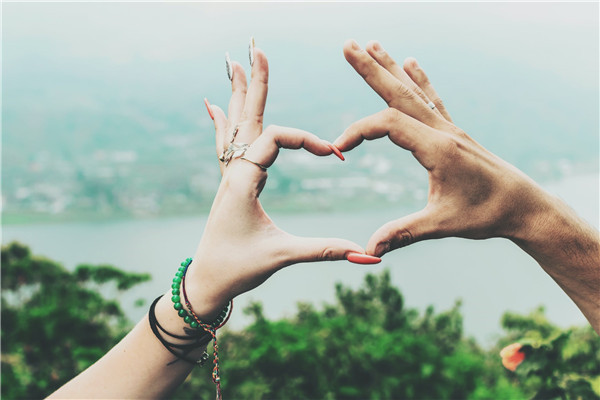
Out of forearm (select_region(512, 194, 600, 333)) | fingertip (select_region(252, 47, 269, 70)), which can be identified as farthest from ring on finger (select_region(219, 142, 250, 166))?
forearm (select_region(512, 194, 600, 333))

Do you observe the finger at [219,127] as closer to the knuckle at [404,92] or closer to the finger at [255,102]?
the finger at [255,102]

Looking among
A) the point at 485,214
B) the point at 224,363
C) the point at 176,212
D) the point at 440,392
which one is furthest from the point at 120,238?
the point at 485,214

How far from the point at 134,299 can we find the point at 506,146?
72.4 ft

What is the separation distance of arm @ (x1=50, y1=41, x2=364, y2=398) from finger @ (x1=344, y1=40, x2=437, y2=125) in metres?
0.28

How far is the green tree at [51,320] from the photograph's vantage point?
4.48m

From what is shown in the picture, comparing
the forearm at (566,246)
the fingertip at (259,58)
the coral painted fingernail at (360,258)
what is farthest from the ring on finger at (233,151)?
the forearm at (566,246)

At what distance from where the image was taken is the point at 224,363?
457cm

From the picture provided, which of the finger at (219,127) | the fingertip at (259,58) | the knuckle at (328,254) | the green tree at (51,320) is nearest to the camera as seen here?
the knuckle at (328,254)

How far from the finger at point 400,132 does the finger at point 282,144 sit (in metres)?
0.09

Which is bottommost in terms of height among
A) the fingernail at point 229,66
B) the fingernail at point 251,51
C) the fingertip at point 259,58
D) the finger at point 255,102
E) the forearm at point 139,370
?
the forearm at point 139,370

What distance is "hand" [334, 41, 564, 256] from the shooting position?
1436mm

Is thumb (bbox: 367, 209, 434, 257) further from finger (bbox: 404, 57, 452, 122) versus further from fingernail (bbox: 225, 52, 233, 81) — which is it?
fingernail (bbox: 225, 52, 233, 81)

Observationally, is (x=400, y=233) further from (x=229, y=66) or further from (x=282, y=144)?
(x=229, y=66)

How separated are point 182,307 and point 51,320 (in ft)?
13.4
